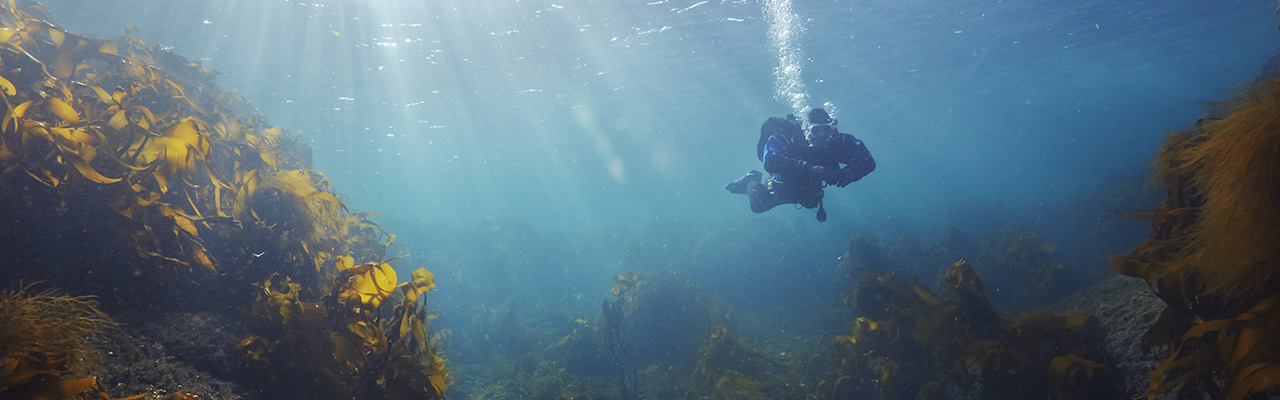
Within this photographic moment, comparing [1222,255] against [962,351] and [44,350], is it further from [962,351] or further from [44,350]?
[44,350]

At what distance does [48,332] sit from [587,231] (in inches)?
1073

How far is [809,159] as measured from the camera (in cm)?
711

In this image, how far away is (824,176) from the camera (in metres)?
6.51

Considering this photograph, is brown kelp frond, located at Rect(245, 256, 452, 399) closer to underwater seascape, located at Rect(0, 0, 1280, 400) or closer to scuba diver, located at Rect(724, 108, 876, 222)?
underwater seascape, located at Rect(0, 0, 1280, 400)

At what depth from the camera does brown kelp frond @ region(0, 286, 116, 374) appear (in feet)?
6.37

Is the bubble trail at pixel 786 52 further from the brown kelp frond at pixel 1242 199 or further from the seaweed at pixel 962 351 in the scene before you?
the brown kelp frond at pixel 1242 199

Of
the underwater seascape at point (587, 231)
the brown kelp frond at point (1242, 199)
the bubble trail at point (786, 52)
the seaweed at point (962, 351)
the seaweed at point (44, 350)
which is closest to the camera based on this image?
the seaweed at point (44, 350)

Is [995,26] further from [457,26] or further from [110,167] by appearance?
[110,167]

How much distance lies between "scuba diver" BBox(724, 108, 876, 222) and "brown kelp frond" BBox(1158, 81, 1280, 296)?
12.2 feet

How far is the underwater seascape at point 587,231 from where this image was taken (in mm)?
2691

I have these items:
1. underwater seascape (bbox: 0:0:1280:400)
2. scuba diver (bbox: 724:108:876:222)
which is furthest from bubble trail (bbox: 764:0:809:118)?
scuba diver (bbox: 724:108:876:222)

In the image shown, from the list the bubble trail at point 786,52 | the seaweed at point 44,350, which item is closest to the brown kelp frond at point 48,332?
the seaweed at point 44,350

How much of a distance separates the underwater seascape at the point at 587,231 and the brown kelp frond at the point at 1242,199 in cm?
2

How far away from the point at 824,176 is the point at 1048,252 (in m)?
8.93
